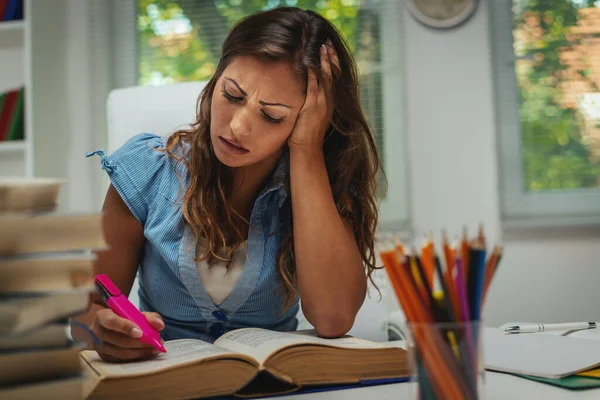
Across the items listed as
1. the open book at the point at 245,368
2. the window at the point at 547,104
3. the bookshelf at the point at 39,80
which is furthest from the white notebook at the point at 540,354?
the bookshelf at the point at 39,80

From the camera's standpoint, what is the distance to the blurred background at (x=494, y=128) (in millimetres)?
2361

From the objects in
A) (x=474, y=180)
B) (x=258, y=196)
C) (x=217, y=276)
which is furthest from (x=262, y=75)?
(x=474, y=180)

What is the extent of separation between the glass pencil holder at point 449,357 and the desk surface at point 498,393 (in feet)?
0.54

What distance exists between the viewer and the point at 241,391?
68 centimetres

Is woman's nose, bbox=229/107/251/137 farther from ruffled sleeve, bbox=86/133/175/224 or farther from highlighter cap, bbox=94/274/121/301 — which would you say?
highlighter cap, bbox=94/274/121/301

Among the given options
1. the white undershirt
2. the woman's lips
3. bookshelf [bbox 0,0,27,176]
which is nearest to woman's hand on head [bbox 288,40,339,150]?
the woman's lips

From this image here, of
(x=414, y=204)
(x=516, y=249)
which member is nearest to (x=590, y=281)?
(x=516, y=249)

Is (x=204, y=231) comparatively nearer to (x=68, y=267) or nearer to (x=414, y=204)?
(x=68, y=267)

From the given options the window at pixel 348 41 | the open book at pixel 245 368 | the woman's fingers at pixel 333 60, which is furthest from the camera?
the window at pixel 348 41

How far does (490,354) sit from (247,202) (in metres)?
0.54

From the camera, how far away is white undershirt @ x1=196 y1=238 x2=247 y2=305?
1.05 meters

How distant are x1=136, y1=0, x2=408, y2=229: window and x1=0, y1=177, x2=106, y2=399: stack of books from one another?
2.06 m

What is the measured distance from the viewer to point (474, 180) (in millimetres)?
2396

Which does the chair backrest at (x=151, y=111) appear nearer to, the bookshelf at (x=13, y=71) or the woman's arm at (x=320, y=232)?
the woman's arm at (x=320, y=232)
